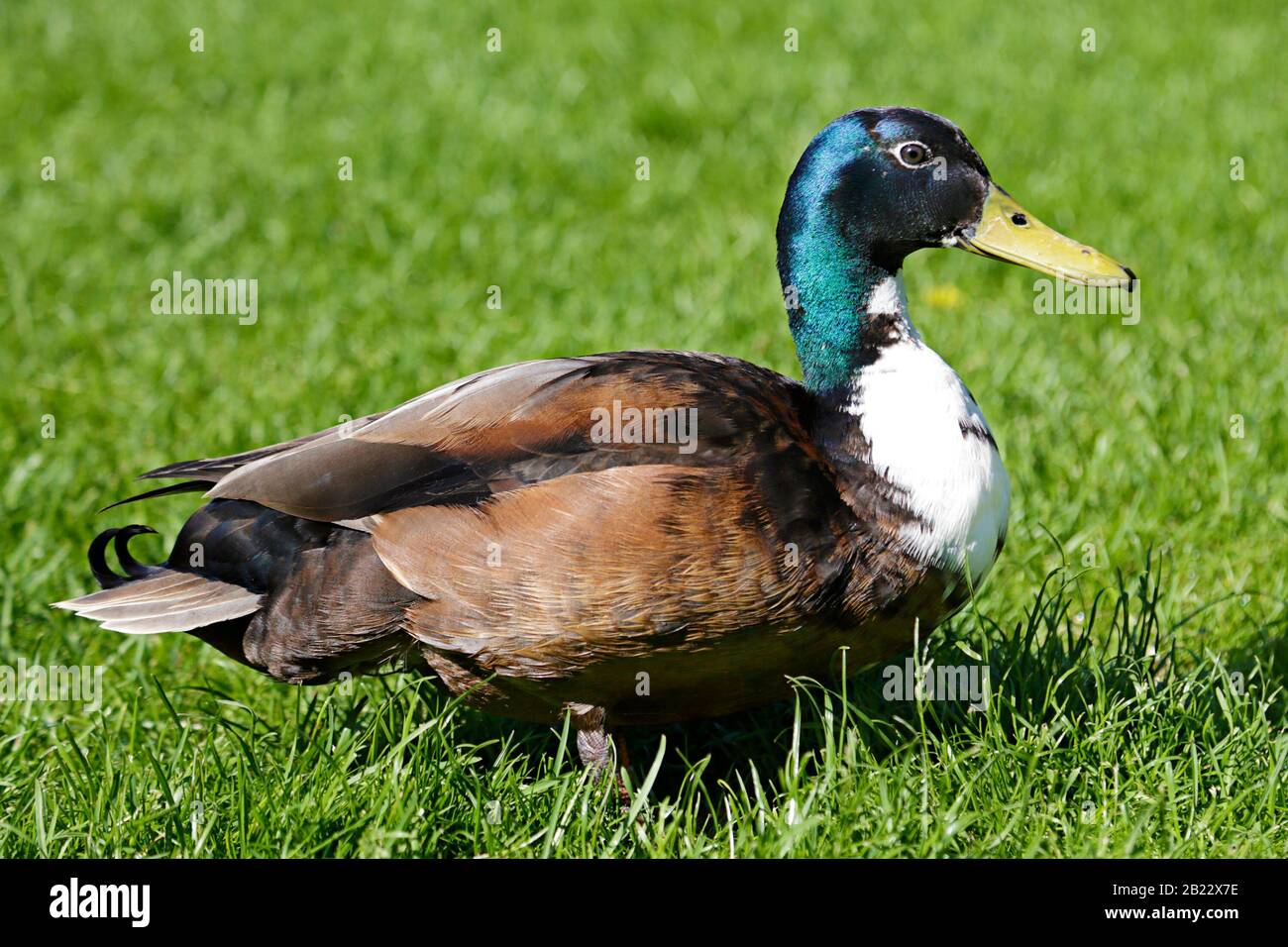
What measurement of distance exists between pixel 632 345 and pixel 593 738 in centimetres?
231

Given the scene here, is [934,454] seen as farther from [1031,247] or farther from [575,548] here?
[575,548]

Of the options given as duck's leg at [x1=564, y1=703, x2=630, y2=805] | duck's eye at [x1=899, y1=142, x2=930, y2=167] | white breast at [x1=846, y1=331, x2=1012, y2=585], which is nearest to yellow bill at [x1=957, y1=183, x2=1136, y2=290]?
duck's eye at [x1=899, y1=142, x2=930, y2=167]

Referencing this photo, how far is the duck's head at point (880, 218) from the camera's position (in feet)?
10.3

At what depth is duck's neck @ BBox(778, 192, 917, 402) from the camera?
3141 mm

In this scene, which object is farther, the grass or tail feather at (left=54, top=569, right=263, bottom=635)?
tail feather at (left=54, top=569, right=263, bottom=635)

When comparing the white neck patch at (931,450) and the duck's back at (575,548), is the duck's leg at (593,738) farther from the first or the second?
the white neck patch at (931,450)

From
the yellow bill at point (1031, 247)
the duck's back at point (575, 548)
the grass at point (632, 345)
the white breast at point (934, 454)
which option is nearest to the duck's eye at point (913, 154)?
the yellow bill at point (1031, 247)

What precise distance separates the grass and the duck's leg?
2.0 inches

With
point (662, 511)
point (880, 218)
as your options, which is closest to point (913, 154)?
point (880, 218)

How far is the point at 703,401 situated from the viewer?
2.98 meters

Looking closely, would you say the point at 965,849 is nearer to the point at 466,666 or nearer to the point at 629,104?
the point at 466,666

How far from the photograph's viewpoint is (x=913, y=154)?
10.3ft

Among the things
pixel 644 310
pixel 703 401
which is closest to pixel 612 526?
pixel 703 401

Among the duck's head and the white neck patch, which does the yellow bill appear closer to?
the duck's head
